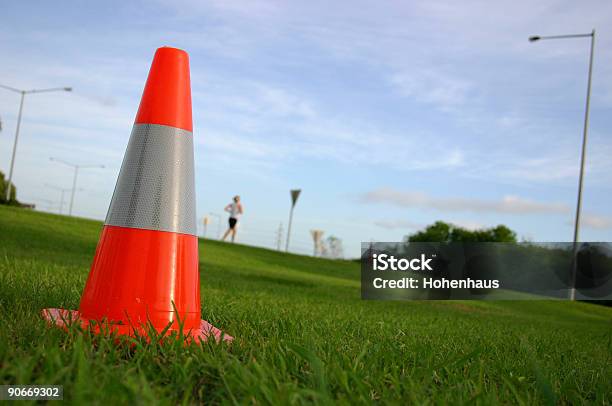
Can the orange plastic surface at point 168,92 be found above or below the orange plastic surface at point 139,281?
above

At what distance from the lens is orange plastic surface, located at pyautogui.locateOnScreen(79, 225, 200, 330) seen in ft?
9.28

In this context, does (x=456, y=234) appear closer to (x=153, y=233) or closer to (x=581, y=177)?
(x=581, y=177)

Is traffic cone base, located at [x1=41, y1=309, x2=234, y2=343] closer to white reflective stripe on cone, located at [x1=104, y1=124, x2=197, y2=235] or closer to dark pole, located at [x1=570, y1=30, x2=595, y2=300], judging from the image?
white reflective stripe on cone, located at [x1=104, y1=124, x2=197, y2=235]

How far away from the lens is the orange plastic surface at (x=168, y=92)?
317cm

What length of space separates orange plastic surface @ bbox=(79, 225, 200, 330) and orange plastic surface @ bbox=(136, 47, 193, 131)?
2.31ft

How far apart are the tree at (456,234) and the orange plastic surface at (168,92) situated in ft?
238

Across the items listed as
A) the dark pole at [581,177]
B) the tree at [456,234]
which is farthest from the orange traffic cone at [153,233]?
the tree at [456,234]

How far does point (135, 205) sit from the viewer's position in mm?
2975

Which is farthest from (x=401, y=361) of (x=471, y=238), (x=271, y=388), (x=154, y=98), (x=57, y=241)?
(x=471, y=238)

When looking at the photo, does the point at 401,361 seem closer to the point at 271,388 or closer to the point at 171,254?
the point at 271,388

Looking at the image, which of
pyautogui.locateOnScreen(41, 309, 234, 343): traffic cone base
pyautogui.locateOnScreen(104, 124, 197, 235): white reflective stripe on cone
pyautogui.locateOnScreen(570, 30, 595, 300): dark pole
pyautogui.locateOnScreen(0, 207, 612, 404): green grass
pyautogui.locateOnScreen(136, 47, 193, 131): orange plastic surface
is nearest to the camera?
pyautogui.locateOnScreen(0, 207, 612, 404): green grass

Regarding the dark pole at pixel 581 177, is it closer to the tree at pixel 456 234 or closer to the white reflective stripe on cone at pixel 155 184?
the white reflective stripe on cone at pixel 155 184

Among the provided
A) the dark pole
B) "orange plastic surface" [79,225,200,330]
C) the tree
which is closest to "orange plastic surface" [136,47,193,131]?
"orange plastic surface" [79,225,200,330]

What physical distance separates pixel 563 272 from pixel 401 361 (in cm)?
2083
